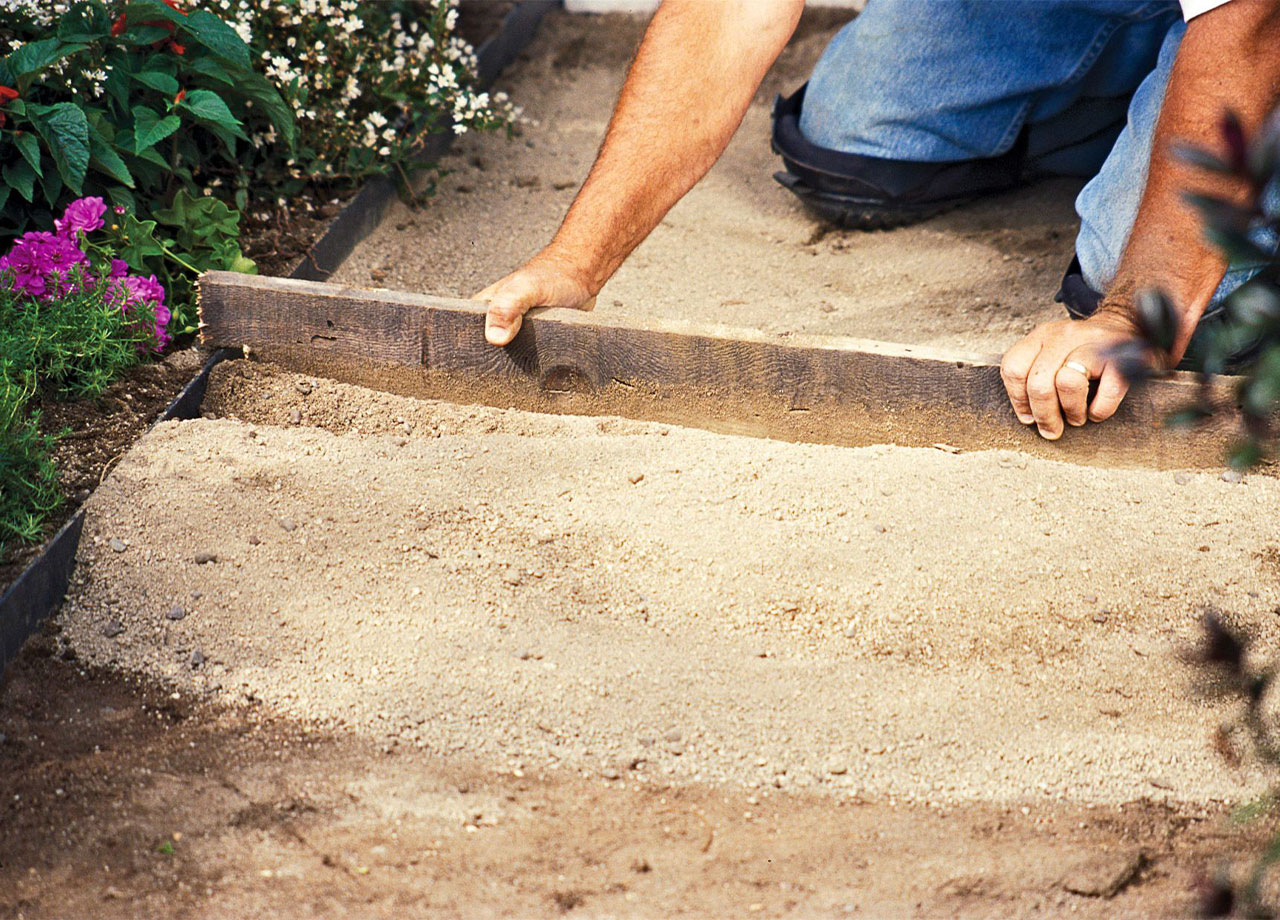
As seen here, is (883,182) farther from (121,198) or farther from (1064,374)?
(121,198)

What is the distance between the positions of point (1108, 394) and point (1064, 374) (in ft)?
0.29

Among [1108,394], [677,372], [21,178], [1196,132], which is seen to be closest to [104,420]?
[21,178]

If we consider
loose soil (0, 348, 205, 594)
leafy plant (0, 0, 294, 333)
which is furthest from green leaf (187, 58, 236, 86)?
loose soil (0, 348, 205, 594)

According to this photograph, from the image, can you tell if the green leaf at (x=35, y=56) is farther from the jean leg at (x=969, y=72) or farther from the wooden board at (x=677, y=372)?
the jean leg at (x=969, y=72)

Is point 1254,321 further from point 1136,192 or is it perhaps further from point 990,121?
point 990,121

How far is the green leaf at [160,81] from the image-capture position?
8.00ft

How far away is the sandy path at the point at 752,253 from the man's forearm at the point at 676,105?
48 centimetres

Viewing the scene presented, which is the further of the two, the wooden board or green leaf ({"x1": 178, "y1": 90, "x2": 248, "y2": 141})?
green leaf ({"x1": 178, "y1": 90, "x2": 248, "y2": 141})

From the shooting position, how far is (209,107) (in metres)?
2.46

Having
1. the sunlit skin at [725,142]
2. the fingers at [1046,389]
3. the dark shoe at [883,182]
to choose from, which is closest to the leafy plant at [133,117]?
the sunlit skin at [725,142]

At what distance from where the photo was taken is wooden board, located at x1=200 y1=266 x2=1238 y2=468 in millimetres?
2162

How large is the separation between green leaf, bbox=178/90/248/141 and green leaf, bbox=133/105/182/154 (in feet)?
0.14

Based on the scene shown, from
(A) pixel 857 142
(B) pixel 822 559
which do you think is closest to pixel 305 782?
(B) pixel 822 559

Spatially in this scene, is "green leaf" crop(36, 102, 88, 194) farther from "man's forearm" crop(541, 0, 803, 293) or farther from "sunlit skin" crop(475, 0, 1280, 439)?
"man's forearm" crop(541, 0, 803, 293)
